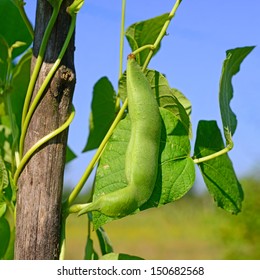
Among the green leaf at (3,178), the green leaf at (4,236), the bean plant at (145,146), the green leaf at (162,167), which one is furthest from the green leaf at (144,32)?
the green leaf at (4,236)

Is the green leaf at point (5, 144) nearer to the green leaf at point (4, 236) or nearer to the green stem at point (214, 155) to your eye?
the green leaf at point (4, 236)

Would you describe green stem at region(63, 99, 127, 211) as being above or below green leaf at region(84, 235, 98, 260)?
above

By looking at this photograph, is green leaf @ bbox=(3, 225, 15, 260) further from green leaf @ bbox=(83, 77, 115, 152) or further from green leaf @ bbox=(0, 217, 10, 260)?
green leaf @ bbox=(83, 77, 115, 152)

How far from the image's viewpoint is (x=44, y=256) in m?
0.70

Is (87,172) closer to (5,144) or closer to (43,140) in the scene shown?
(43,140)

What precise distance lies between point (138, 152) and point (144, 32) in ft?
0.60

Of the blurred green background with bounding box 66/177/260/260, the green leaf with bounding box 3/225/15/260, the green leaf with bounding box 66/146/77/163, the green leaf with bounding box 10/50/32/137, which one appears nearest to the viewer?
the green leaf with bounding box 3/225/15/260

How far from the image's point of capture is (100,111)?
92 cm

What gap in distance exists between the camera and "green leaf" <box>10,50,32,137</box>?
0.95 meters

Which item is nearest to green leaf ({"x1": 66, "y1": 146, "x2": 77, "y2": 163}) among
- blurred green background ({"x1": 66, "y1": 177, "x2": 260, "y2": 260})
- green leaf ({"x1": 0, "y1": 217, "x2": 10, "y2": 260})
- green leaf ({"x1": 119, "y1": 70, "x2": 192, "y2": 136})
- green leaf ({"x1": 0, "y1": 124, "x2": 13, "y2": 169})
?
green leaf ({"x1": 0, "y1": 124, "x2": 13, "y2": 169})

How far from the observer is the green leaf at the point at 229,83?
2.32 ft

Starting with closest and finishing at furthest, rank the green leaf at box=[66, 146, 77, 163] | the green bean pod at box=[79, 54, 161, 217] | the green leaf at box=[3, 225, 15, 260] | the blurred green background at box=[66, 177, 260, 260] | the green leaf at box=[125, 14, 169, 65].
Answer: the green bean pod at box=[79, 54, 161, 217], the green leaf at box=[125, 14, 169, 65], the green leaf at box=[3, 225, 15, 260], the green leaf at box=[66, 146, 77, 163], the blurred green background at box=[66, 177, 260, 260]

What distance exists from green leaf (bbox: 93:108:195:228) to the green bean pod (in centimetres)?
2
